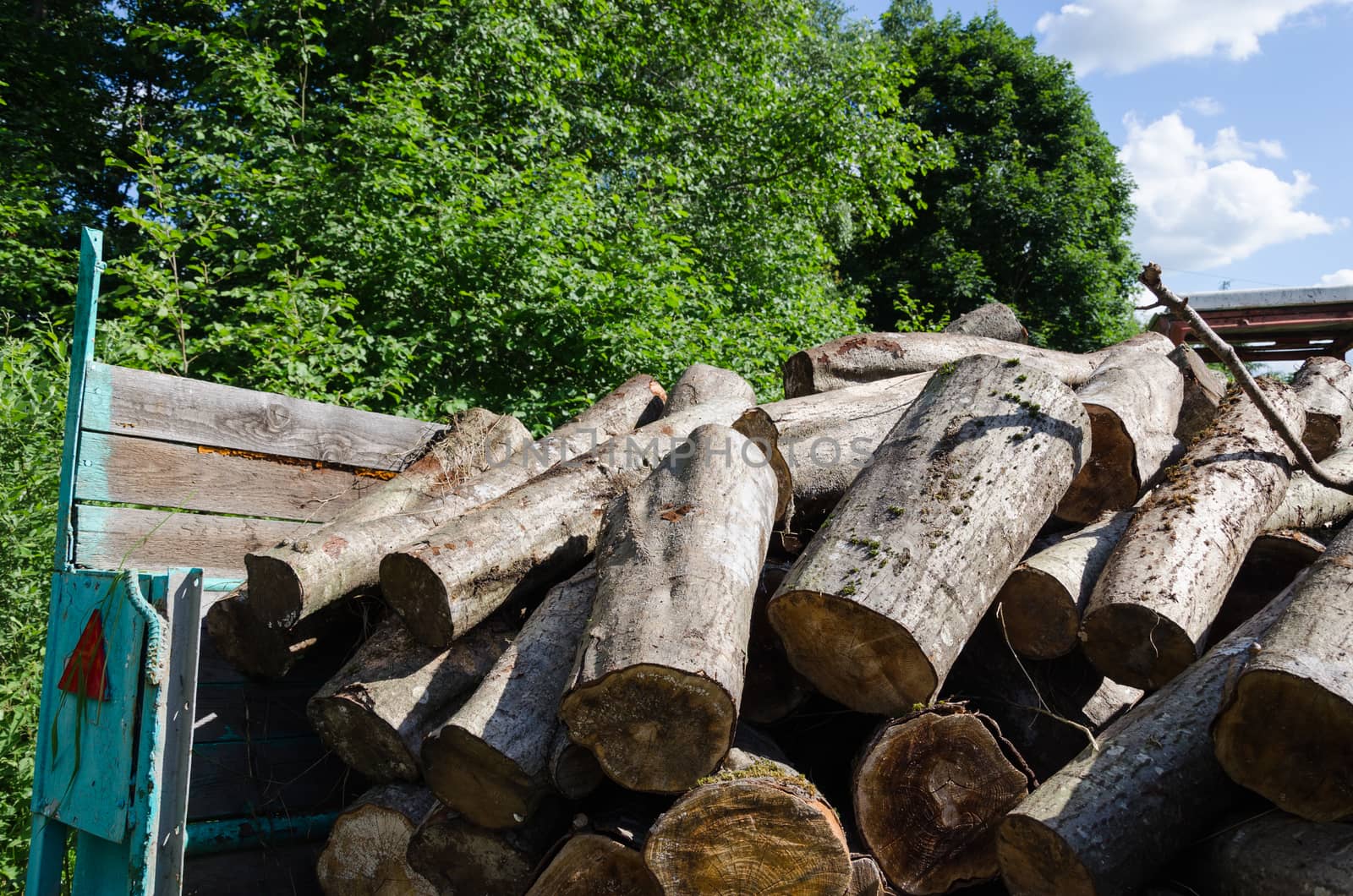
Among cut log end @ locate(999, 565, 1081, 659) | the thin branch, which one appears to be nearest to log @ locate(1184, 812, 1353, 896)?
cut log end @ locate(999, 565, 1081, 659)

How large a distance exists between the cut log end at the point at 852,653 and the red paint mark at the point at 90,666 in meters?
1.84

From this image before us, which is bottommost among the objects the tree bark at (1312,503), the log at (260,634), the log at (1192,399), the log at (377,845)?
the log at (377,845)

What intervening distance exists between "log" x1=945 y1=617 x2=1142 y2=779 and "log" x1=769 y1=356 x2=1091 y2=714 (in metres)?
0.37

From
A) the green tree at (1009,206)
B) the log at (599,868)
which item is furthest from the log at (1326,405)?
the green tree at (1009,206)

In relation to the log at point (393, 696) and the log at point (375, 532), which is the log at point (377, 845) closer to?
the log at point (393, 696)

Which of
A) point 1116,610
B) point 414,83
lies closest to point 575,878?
point 1116,610

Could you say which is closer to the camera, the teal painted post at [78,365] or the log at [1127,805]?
the log at [1127,805]

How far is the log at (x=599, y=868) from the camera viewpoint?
2332 mm

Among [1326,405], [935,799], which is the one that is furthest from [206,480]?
[1326,405]

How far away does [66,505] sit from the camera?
305 centimetres

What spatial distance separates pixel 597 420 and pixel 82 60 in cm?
968

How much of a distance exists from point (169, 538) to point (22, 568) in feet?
3.86

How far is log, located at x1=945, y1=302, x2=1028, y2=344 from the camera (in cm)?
603

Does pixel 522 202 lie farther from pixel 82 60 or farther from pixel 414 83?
pixel 82 60
